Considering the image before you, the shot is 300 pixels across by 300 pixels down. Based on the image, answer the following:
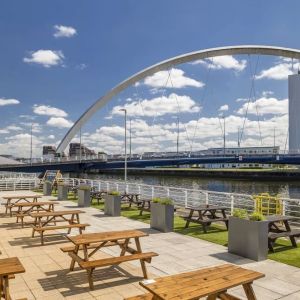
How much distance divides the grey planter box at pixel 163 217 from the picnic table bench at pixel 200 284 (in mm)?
5865

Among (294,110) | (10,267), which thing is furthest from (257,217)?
(294,110)

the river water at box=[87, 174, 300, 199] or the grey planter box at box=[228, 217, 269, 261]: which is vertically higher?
the grey planter box at box=[228, 217, 269, 261]

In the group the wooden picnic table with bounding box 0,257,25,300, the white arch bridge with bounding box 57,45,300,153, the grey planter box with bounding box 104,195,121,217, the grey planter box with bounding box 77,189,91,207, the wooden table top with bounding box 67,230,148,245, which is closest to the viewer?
the wooden picnic table with bounding box 0,257,25,300

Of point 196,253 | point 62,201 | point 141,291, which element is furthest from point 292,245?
point 62,201

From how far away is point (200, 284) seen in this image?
4.31m

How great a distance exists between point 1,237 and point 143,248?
4100mm

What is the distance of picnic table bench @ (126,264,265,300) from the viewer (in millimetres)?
3988

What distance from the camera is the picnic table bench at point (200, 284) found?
3.99 metres

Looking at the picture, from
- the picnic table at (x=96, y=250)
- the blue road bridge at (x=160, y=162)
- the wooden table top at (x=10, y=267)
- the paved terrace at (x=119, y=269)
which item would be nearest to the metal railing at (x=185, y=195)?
the paved terrace at (x=119, y=269)

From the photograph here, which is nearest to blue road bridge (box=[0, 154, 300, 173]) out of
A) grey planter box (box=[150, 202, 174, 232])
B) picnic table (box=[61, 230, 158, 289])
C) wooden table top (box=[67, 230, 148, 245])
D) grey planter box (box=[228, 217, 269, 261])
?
grey planter box (box=[150, 202, 174, 232])

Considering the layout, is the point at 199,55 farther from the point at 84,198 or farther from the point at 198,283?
the point at 198,283

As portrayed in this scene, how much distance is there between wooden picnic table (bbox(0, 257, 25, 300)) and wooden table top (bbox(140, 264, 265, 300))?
169 cm

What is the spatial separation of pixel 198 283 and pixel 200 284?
0.03 metres

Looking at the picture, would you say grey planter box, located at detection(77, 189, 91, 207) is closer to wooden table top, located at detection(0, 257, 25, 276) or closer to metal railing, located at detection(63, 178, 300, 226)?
metal railing, located at detection(63, 178, 300, 226)
